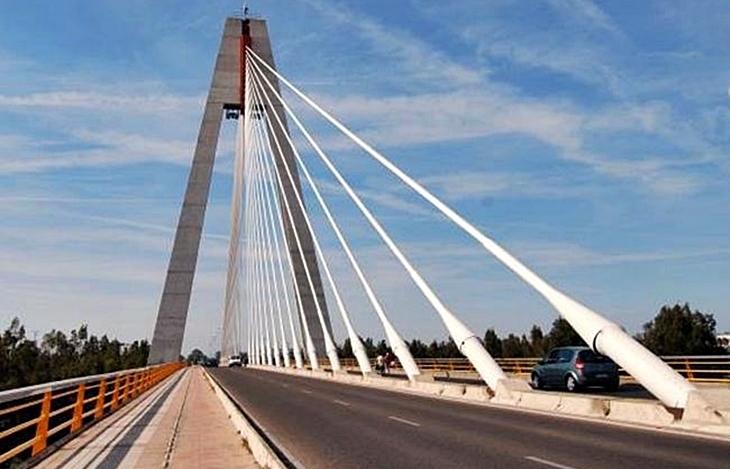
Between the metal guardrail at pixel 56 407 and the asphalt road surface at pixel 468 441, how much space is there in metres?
3.63

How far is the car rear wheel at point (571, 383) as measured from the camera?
2667cm

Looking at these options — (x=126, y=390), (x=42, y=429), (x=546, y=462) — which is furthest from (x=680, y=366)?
(x=42, y=429)

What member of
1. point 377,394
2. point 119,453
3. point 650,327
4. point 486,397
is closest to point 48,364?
point 650,327

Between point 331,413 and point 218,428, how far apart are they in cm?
520

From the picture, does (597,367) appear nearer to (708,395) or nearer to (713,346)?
(708,395)

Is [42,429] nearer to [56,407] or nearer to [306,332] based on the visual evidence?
[56,407]

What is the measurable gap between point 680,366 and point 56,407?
26.2 metres

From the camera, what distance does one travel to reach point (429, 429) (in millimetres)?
16234

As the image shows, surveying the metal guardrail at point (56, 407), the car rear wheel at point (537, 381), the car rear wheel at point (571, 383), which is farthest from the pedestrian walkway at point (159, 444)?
the car rear wheel at point (537, 381)

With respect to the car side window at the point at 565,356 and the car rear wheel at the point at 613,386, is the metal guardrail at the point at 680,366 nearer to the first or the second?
the car rear wheel at the point at 613,386

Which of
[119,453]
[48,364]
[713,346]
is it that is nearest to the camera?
[119,453]

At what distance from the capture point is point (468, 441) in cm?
1386

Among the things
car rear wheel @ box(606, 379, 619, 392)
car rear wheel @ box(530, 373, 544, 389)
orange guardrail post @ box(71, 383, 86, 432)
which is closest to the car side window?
car rear wheel @ box(606, 379, 619, 392)

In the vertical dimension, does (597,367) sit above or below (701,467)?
above
